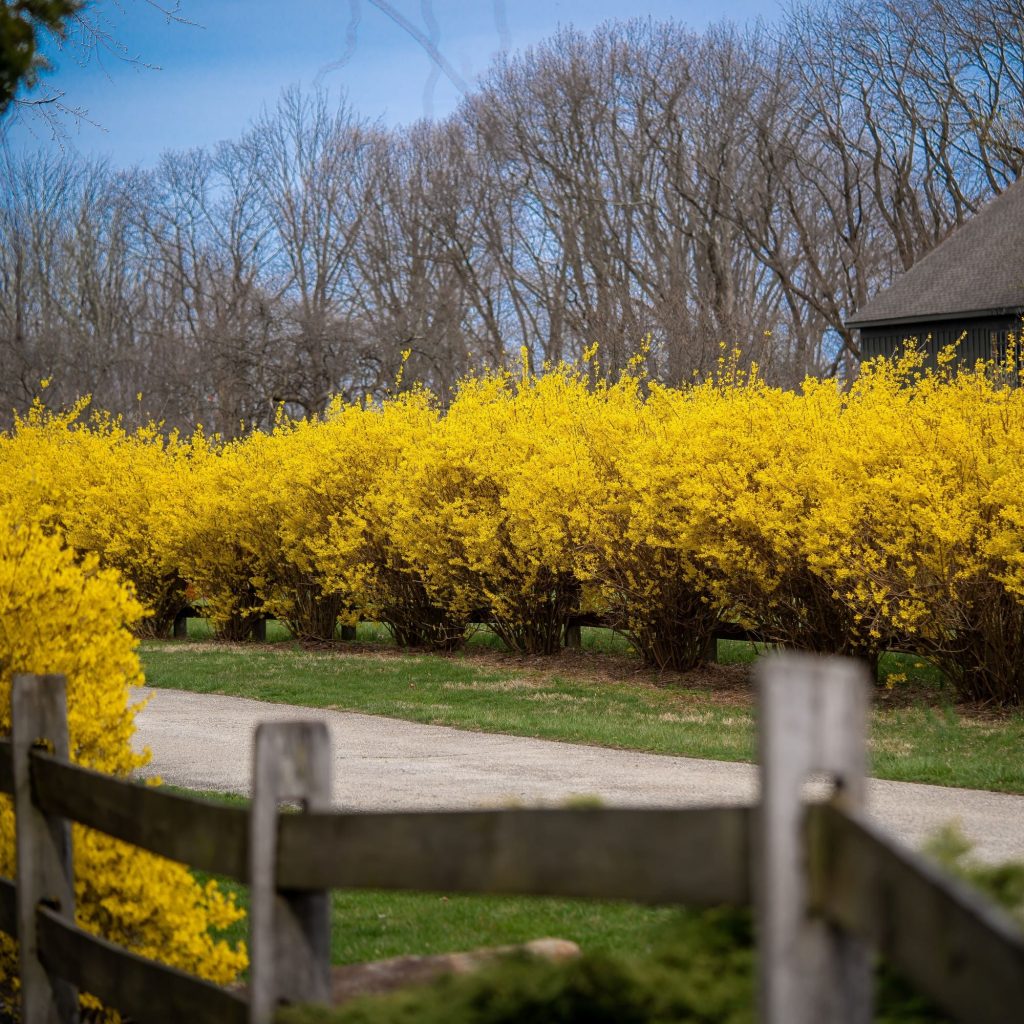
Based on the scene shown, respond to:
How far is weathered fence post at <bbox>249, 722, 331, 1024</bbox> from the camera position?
2.70 metres

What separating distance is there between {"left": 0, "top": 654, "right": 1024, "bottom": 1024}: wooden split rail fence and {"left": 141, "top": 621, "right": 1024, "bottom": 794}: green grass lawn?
6.11 metres

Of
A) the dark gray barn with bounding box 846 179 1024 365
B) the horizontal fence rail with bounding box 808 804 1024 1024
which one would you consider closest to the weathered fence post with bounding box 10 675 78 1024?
the horizontal fence rail with bounding box 808 804 1024 1024

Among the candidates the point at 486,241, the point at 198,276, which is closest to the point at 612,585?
the point at 486,241

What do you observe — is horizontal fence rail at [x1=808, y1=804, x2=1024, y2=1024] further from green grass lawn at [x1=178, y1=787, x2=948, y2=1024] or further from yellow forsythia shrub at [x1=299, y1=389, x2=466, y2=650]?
yellow forsythia shrub at [x1=299, y1=389, x2=466, y2=650]

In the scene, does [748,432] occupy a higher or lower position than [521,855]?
higher

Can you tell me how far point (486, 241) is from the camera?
42.2 meters

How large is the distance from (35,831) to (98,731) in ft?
2.19

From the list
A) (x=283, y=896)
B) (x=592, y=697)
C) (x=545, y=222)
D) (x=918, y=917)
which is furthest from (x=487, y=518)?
(x=545, y=222)

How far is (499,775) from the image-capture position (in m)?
8.30

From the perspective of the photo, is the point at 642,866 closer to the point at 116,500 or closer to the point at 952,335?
the point at 116,500

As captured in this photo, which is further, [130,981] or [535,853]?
[130,981]

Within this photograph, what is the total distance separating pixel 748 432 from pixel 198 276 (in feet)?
118

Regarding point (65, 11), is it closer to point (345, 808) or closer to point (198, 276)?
point (345, 808)

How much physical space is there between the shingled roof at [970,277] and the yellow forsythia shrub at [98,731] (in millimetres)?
25679
